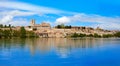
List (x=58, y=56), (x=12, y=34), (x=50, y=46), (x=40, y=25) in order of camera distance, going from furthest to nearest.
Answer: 1. (x=40, y=25)
2. (x=12, y=34)
3. (x=50, y=46)
4. (x=58, y=56)

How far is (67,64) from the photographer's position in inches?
783

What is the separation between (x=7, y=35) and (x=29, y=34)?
1492cm

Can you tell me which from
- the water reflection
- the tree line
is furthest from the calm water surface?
the tree line

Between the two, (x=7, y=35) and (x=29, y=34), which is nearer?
(x=7, y=35)

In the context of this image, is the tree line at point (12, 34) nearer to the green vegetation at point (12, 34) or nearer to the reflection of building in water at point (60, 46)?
the green vegetation at point (12, 34)

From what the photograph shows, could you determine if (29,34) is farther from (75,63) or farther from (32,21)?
(75,63)

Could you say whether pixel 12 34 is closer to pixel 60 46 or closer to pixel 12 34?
pixel 12 34

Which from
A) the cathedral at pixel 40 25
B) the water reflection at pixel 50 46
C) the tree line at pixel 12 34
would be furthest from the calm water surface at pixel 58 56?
the cathedral at pixel 40 25

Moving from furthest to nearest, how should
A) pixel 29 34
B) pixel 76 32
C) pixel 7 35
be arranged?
1. pixel 76 32
2. pixel 29 34
3. pixel 7 35

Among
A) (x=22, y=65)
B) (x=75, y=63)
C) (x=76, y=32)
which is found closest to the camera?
(x=22, y=65)

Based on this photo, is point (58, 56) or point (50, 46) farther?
point (50, 46)

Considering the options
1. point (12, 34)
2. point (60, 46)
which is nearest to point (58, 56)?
point (60, 46)

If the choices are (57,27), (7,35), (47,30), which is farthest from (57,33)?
(7,35)

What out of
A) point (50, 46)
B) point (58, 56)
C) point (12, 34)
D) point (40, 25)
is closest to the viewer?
point (58, 56)
